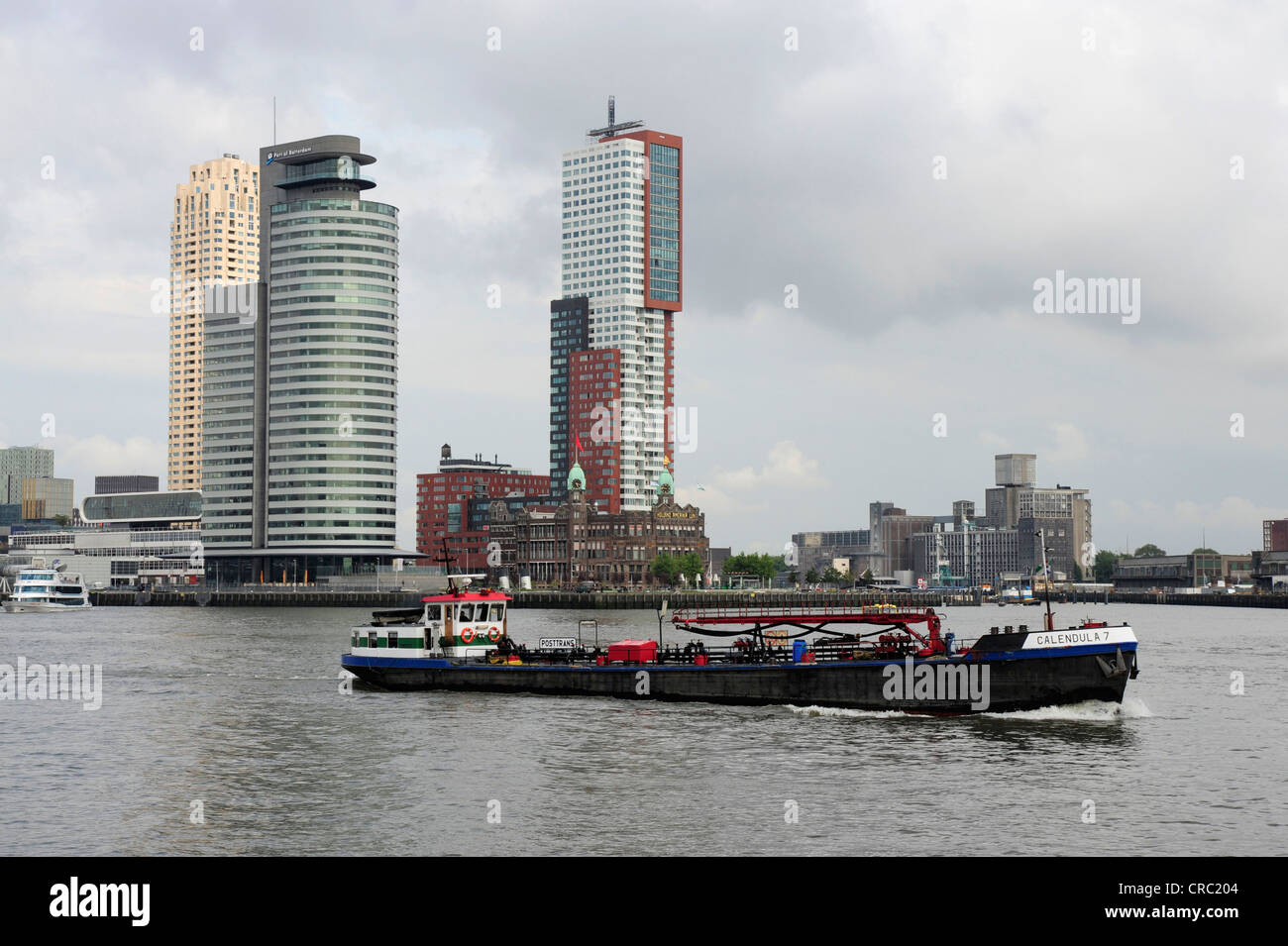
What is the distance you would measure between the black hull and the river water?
991mm

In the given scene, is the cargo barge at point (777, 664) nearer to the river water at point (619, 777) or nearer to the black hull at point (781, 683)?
the black hull at point (781, 683)

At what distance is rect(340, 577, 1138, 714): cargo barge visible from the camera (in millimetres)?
57250

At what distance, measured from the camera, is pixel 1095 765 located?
46156 millimetres

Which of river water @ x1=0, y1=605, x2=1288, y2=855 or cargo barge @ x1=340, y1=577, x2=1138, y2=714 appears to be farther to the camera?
cargo barge @ x1=340, y1=577, x2=1138, y2=714

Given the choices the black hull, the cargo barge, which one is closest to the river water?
the black hull

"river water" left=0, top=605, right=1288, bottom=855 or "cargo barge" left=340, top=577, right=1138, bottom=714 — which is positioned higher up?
"cargo barge" left=340, top=577, right=1138, bottom=714

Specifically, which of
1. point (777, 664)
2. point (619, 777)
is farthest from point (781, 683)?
point (619, 777)

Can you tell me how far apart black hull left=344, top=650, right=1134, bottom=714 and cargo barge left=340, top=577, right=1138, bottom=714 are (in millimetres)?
56

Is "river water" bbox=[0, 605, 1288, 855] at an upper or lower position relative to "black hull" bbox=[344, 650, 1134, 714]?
lower

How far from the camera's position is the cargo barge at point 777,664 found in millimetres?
57250

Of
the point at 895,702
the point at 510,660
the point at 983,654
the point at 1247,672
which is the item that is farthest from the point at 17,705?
the point at 1247,672

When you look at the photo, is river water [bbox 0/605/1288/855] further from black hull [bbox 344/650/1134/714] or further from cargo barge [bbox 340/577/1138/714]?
cargo barge [bbox 340/577/1138/714]
